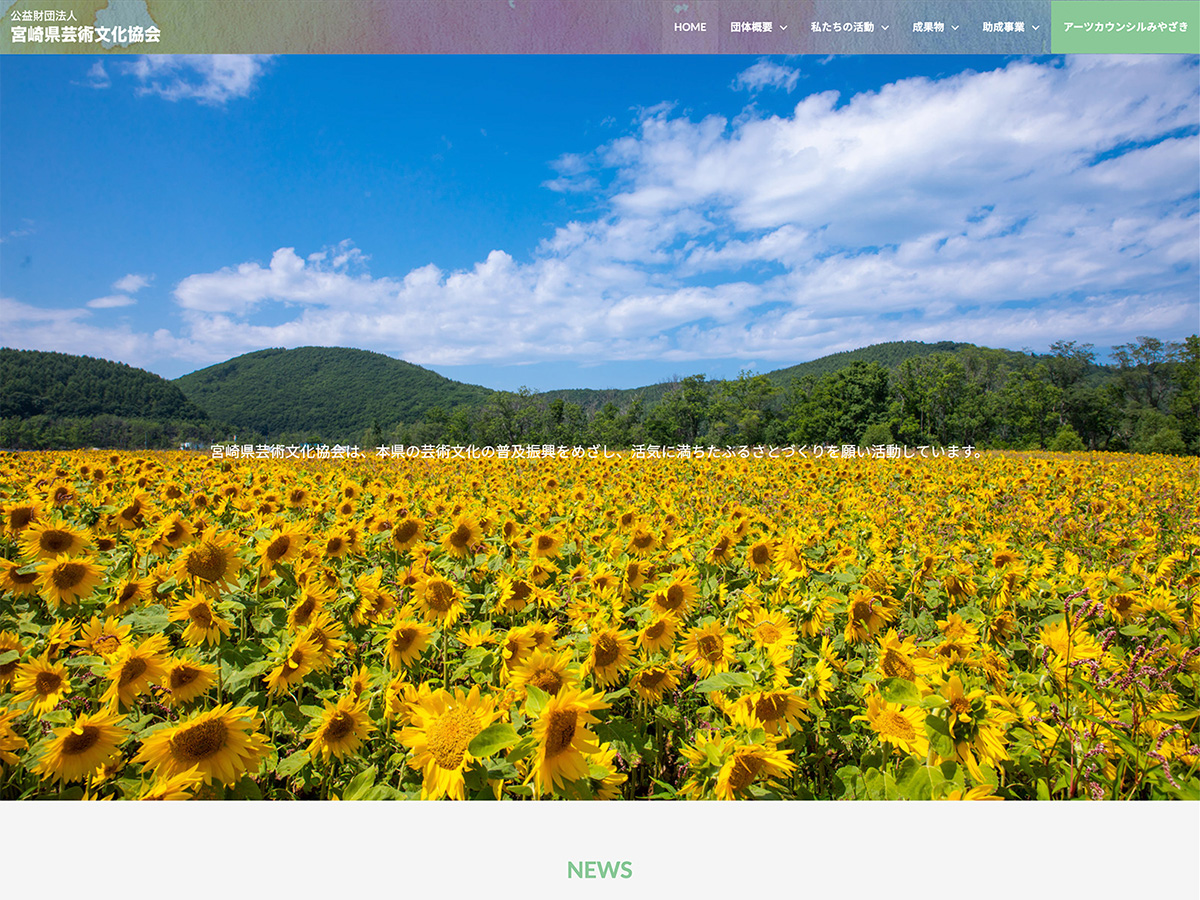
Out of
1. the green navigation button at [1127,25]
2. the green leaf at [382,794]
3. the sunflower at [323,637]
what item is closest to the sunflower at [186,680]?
the sunflower at [323,637]

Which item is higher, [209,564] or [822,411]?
[822,411]

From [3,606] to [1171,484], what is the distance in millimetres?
10915

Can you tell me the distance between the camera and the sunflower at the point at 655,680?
1.58m

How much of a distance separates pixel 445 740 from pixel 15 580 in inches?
84.1

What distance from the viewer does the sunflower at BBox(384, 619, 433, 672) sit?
5.72ft

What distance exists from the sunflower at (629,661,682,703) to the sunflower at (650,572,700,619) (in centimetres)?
29

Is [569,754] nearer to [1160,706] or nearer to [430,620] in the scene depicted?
[430,620]

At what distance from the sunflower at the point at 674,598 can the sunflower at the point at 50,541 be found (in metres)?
2.40

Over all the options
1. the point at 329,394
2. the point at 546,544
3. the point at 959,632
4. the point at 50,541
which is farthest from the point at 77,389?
the point at 329,394

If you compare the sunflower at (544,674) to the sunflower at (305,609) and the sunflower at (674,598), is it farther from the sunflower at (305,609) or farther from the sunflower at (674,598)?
the sunflower at (305,609)

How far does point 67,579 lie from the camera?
6.70 ft

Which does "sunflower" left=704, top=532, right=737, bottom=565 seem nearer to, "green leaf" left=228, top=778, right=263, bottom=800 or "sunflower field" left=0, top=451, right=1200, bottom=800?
"sunflower field" left=0, top=451, right=1200, bottom=800

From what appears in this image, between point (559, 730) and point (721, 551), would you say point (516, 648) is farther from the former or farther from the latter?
point (721, 551)

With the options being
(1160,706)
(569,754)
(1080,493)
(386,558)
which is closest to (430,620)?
(569,754)
